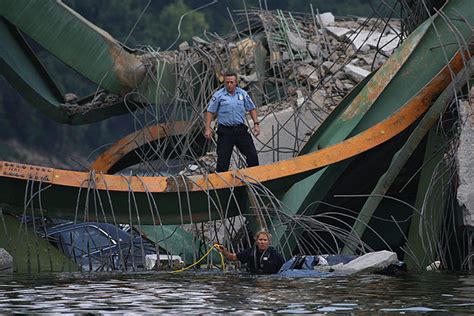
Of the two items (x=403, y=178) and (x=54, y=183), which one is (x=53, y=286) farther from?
(x=403, y=178)

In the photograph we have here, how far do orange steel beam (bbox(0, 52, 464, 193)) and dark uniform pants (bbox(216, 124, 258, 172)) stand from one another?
683 millimetres

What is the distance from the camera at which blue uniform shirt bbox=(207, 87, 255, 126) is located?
21141 mm

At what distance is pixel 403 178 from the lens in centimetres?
2250

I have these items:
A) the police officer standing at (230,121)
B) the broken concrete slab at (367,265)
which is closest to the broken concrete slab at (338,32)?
the police officer standing at (230,121)

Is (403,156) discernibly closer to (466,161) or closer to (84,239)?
(466,161)

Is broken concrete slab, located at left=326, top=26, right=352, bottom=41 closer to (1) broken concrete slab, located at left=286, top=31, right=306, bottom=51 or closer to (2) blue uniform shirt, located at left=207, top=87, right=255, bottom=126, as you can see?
(1) broken concrete slab, located at left=286, top=31, right=306, bottom=51

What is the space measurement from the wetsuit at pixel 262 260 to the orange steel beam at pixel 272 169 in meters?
1.74

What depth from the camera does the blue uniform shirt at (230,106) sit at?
2114 cm

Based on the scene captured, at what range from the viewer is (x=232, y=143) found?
2130 centimetres

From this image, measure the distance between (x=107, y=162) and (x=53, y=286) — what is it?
35.3 ft

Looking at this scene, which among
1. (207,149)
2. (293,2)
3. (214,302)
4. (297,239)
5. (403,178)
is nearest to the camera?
(214,302)

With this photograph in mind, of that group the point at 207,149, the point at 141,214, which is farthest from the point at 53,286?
the point at 207,149

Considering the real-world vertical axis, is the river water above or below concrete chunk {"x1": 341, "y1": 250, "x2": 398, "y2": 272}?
below

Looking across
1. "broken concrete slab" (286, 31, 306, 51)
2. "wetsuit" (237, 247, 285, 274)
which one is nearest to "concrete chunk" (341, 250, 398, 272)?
"wetsuit" (237, 247, 285, 274)
